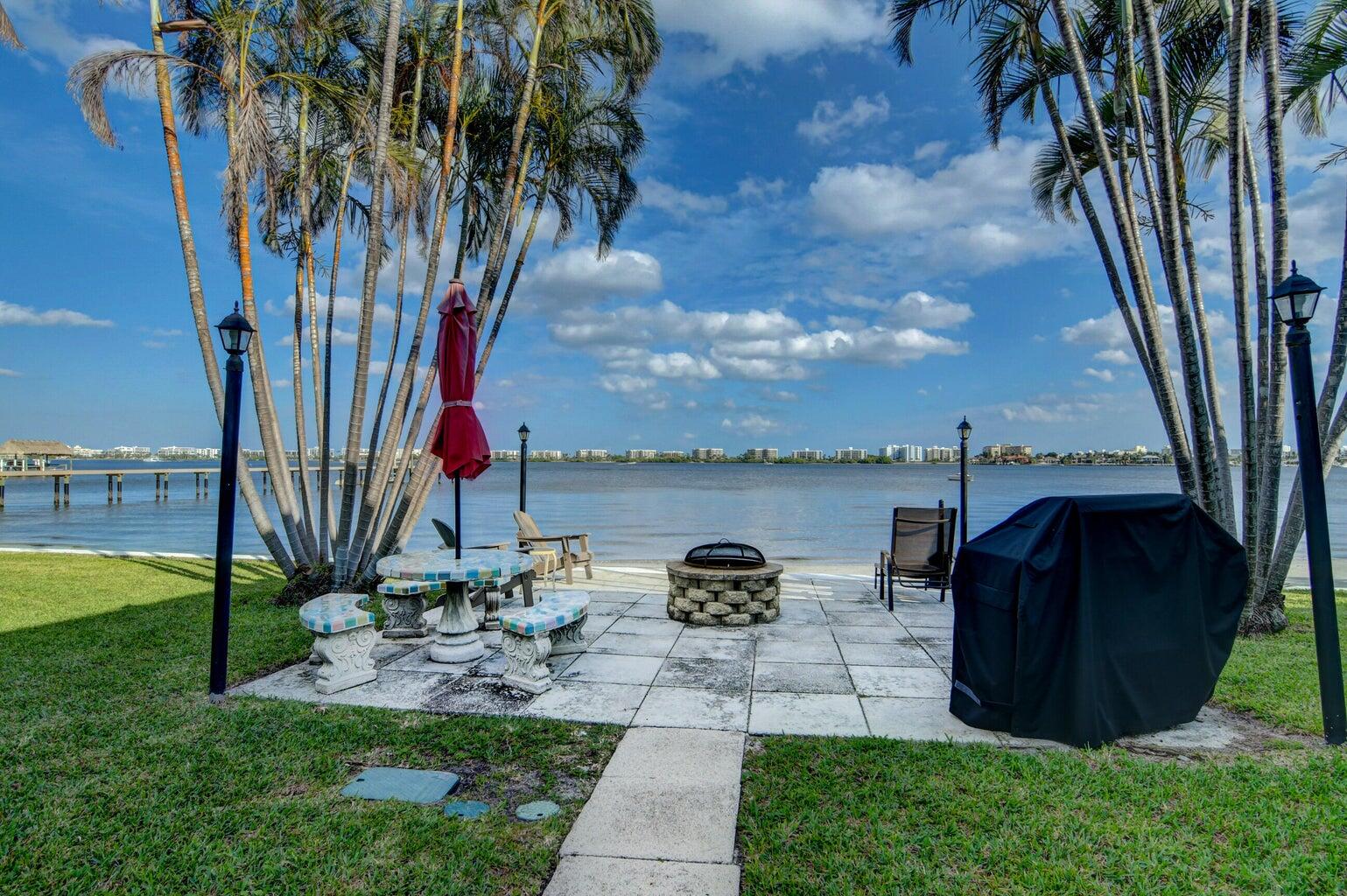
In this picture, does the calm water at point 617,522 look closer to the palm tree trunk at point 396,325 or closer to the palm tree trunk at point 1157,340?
the palm tree trunk at point 396,325

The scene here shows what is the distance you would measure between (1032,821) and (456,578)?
386 cm

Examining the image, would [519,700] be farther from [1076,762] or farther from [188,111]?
[188,111]

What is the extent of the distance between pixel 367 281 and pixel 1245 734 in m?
8.31

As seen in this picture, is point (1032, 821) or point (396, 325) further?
point (396, 325)

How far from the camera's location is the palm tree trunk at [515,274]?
8.72 metres

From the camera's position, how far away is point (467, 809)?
2961mm

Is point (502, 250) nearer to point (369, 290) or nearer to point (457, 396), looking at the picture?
point (369, 290)

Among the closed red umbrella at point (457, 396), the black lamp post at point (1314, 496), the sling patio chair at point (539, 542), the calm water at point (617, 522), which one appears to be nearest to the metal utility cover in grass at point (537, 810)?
the closed red umbrella at point (457, 396)

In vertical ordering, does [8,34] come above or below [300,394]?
above

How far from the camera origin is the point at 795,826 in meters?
2.82

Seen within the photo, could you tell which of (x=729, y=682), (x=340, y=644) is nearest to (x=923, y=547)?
(x=729, y=682)

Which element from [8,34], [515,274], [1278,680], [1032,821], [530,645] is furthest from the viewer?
[515,274]

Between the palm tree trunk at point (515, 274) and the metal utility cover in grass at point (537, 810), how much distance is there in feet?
20.6

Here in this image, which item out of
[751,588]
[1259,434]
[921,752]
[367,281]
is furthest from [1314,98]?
[367,281]
